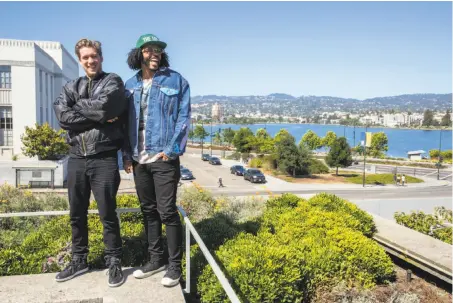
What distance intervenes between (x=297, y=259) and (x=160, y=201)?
64.7 inches

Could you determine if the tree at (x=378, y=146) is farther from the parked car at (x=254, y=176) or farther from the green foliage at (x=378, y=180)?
the parked car at (x=254, y=176)

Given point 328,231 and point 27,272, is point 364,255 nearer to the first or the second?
point 328,231

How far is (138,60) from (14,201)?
792cm

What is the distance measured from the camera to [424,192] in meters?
36.1

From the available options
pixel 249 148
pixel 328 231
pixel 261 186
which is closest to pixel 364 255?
pixel 328 231

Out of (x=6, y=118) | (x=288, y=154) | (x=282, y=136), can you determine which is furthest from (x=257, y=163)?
(x=6, y=118)

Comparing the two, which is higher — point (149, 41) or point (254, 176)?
point (149, 41)

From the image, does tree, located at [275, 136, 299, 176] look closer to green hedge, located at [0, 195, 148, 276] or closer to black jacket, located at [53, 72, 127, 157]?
green hedge, located at [0, 195, 148, 276]

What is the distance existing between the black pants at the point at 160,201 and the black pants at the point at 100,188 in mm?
220

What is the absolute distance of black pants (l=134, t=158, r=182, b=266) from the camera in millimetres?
3402

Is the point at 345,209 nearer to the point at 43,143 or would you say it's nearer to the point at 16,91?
the point at 43,143

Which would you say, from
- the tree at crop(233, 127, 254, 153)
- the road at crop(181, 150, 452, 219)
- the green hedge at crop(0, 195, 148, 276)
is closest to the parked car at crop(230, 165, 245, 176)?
the road at crop(181, 150, 452, 219)

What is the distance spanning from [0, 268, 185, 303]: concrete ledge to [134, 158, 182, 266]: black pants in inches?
10.4

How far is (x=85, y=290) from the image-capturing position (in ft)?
10.4
